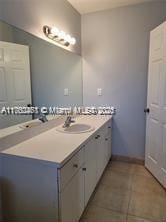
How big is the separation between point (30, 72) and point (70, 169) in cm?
99

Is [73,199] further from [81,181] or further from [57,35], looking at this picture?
[57,35]

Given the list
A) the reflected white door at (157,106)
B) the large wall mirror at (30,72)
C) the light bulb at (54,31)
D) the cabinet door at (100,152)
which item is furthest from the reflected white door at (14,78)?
the reflected white door at (157,106)

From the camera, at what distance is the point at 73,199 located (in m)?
1.42

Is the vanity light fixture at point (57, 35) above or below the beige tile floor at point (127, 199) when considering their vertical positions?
above

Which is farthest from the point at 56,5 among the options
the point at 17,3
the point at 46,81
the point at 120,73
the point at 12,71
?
the point at 120,73

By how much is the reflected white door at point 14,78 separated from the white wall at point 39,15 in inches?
8.2

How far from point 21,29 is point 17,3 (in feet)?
0.65

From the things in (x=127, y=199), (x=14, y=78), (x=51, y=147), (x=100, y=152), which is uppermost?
(x=14, y=78)

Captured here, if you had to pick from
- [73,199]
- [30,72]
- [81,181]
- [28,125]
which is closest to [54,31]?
[30,72]

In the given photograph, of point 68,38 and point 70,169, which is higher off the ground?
point 68,38

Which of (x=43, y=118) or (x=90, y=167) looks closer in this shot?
(x=90, y=167)

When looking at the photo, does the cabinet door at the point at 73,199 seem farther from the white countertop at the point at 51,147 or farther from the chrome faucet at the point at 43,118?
the chrome faucet at the point at 43,118

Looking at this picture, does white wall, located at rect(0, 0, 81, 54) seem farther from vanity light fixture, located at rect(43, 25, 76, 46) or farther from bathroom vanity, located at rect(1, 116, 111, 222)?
bathroom vanity, located at rect(1, 116, 111, 222)

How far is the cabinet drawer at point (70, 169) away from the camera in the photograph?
120 centimetres
